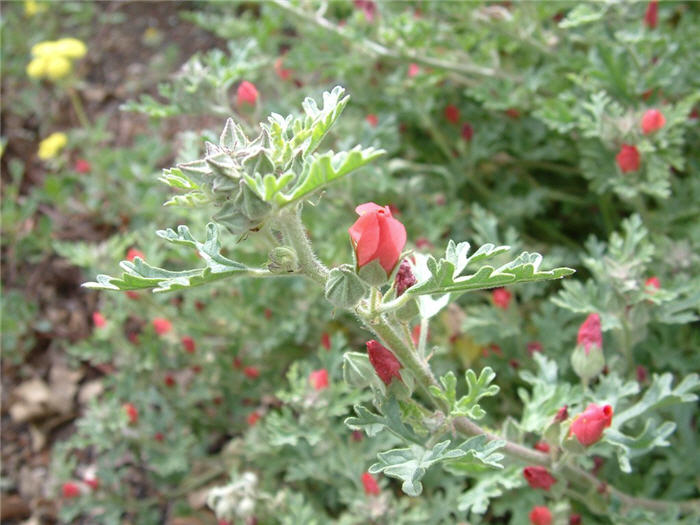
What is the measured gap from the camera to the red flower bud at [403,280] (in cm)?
116

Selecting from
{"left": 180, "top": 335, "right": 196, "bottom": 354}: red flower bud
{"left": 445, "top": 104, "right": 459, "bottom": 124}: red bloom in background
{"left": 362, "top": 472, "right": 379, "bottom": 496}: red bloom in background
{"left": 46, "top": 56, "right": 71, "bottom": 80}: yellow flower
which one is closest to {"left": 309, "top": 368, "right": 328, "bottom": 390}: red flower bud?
{"left": 362, "top": 472, "right": 379, "bottom": 496}: red bloom in background

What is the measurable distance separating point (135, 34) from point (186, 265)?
2470 millimetres

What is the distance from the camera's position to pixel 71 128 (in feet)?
13.5

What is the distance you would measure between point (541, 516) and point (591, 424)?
1.49 feet

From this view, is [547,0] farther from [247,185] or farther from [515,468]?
[247,185]

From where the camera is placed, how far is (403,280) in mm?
1156

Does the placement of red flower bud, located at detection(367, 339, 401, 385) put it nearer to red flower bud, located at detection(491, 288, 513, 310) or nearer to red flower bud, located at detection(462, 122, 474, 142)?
red flower bud, located at detection(491, 288, 513, 310)

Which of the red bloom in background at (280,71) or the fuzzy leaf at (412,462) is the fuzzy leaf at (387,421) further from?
the red bloom in background at (280,71)

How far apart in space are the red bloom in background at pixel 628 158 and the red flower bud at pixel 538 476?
34.8 inches

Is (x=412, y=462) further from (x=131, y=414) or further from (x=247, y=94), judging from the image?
(x=131, y=414)

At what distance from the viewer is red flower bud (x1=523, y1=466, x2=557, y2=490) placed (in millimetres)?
1410

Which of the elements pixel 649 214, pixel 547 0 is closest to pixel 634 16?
pixel 547 0

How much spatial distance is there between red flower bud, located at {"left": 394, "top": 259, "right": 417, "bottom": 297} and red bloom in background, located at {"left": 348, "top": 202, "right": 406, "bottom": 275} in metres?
0.12

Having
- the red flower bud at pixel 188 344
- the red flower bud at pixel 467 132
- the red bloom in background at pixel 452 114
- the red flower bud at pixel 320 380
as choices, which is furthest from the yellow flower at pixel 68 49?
the red flower bud at pixel 320 380
